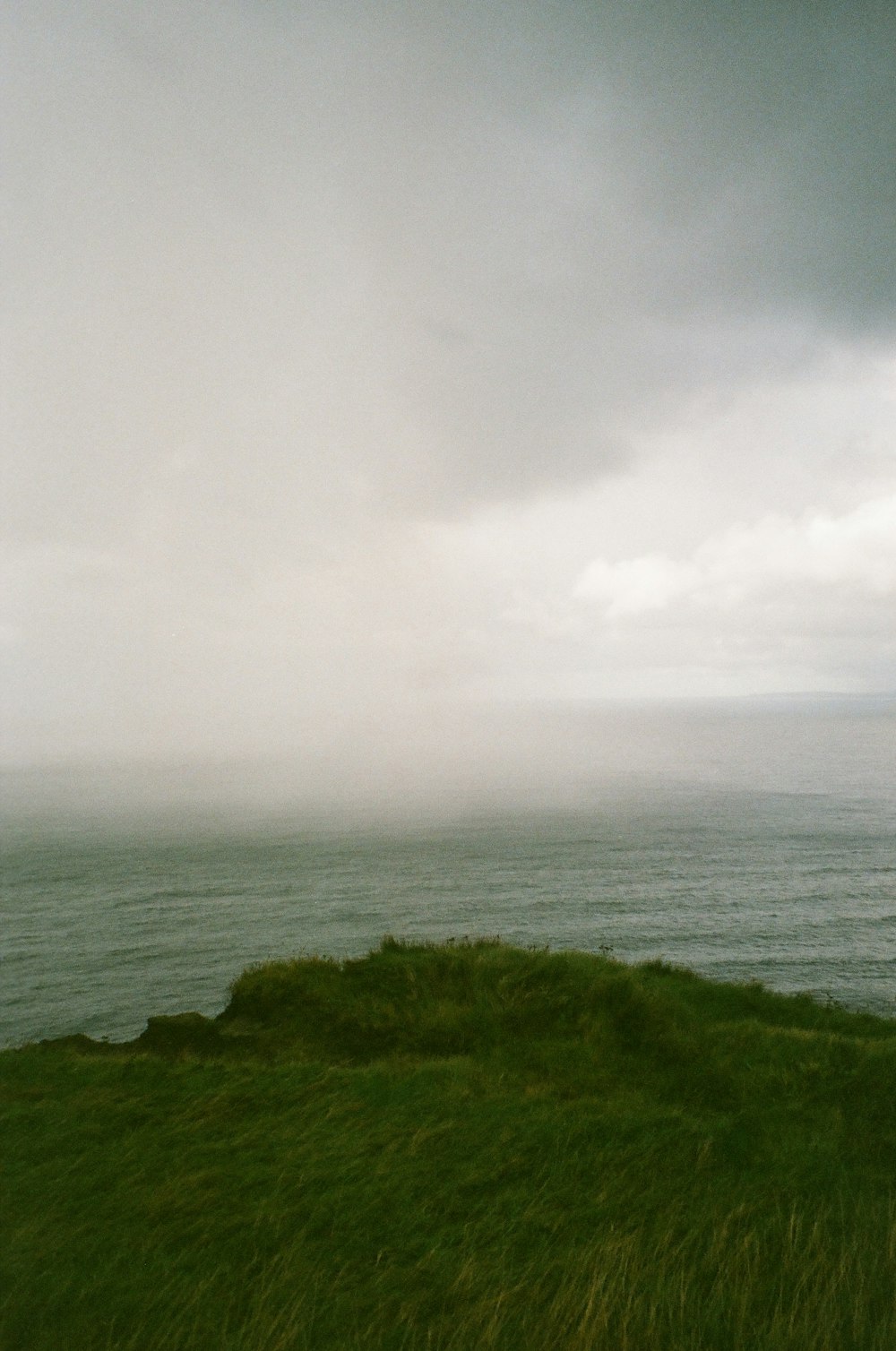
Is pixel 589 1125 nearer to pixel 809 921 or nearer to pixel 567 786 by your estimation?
pixel 809 921

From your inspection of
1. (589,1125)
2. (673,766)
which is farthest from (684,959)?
(673,766)

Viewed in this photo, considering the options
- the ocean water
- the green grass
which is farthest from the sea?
the green grass

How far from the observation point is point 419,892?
2318 inches

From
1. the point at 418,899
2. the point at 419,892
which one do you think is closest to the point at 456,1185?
the point at 418,899

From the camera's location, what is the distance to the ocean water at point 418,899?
1565 inches

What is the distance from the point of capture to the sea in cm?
4003

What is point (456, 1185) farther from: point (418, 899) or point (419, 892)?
point (419, 892)

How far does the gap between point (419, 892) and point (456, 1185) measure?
51.1m

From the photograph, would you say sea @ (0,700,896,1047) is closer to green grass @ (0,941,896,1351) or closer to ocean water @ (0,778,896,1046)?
ocean water @ (0,778,896,1046)

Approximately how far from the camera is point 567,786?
129875 mm

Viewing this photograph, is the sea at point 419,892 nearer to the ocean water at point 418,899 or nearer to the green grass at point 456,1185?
the ocean water at point 418,899

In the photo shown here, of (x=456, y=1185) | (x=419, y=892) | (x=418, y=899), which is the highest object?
(x=456, y=1185)

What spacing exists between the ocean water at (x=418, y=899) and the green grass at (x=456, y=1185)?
1505 cm

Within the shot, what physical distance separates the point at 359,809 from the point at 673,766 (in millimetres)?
89400
